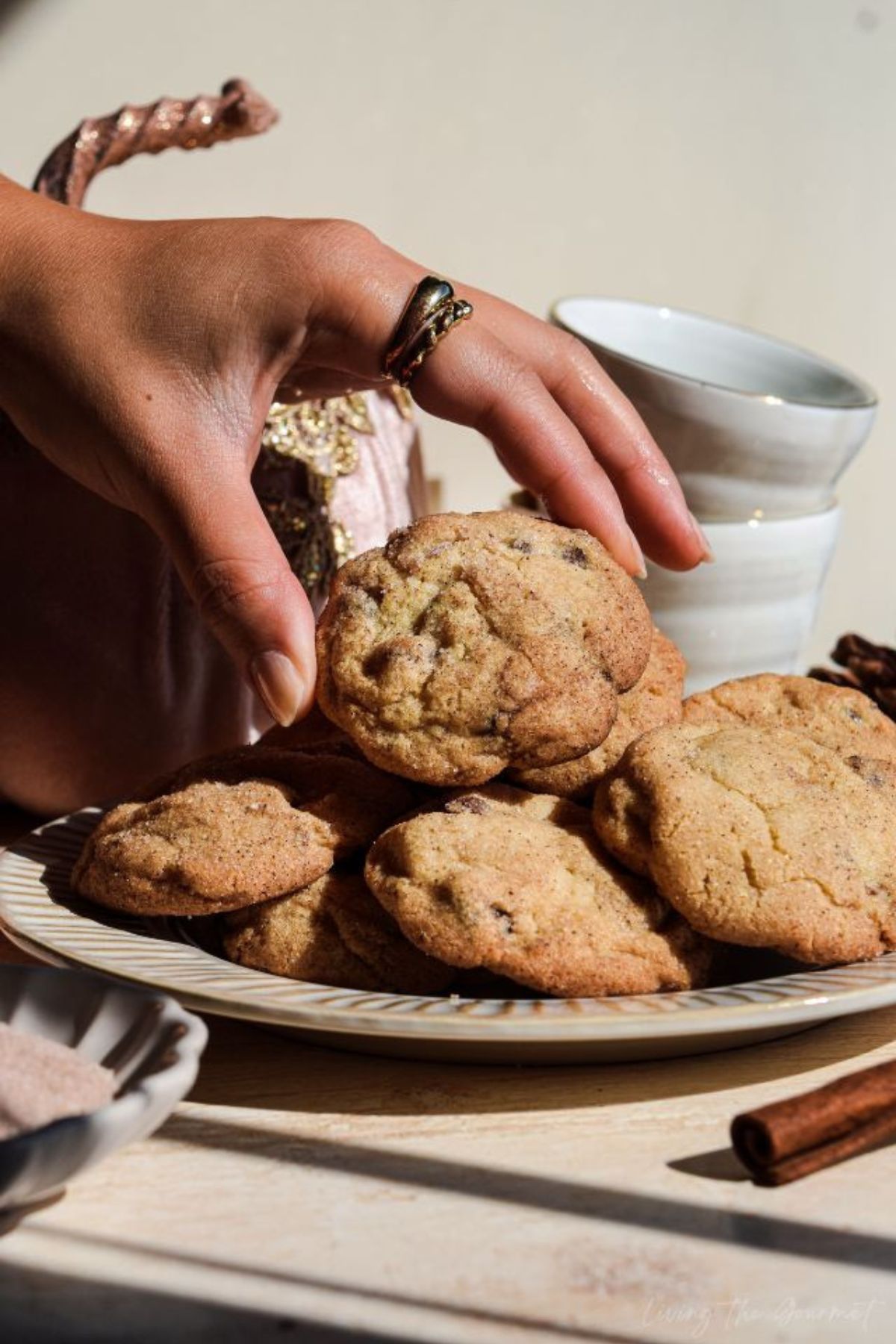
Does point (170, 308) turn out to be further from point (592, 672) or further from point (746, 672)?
point (746, 672)

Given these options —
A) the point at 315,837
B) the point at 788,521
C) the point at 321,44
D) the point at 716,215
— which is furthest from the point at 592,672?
the point at 716,215

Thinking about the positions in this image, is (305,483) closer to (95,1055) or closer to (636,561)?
(636,561)

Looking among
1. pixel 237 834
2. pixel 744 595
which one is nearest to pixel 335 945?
pixel 237 834

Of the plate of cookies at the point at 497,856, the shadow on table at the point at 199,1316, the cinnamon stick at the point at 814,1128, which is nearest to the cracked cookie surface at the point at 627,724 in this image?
the plate of cookies at the point at 497,856

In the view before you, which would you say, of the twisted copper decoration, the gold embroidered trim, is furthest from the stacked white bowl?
the twisted copper decoration

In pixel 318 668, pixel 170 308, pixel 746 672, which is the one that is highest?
pixel 170 308

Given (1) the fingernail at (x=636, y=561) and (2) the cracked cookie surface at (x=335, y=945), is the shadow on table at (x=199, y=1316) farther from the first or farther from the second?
(1) the fingernail at (x=636, y=561)

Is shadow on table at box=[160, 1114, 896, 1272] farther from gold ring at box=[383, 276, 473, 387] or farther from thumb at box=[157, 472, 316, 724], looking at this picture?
gold ring at box=[383, 276, 473, 387]
